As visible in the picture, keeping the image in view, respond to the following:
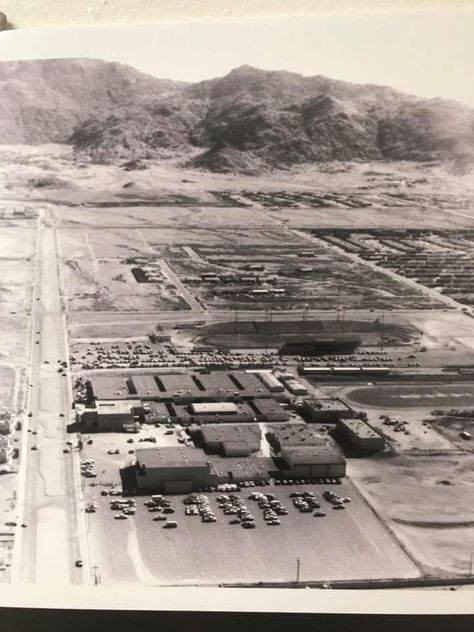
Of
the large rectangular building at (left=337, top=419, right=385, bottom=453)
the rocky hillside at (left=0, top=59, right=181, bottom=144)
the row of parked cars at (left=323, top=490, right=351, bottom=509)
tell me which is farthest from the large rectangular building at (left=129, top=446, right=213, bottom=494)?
the rocky hillside at (left=0, top=59, right=181, bottom=144)

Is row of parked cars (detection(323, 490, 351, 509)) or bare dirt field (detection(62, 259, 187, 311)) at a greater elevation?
bare dirt field (detection(62, 259, 187, 311))

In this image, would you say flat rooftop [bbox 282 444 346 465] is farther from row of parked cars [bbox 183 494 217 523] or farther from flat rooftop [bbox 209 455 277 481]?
row of parked cars [bbox 183 494 217 523]

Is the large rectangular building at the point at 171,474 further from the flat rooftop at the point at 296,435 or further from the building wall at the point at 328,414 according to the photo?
the building wall at the point at 328,414

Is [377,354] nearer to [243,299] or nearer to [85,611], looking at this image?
[243,299]

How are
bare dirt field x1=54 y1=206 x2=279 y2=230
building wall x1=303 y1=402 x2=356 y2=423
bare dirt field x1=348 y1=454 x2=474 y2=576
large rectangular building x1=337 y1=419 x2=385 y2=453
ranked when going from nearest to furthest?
bare dirt field x1=348 y1=454 x2=474 y2=576
large rectangular building x1=337 y1=419 x2=385 y2=453
building wall x1=303 y1=402 x2=356 y2=423
bare dirt field x1=54 y1=206 x2=279 y2=230

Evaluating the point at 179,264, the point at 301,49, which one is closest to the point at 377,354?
the point at 179,264

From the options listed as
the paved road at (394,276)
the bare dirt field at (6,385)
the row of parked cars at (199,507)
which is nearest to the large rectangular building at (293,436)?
the row of parked cars at (199,507)

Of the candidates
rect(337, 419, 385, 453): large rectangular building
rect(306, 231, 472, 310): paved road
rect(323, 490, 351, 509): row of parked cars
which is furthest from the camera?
rect(306, 231, 472, 310): paved road
